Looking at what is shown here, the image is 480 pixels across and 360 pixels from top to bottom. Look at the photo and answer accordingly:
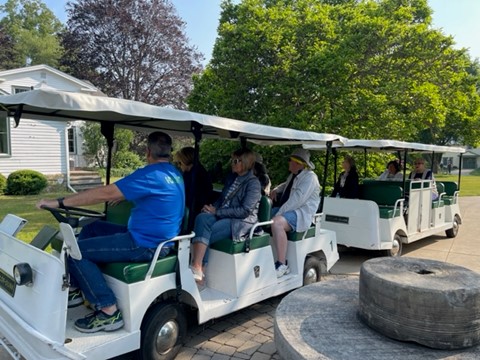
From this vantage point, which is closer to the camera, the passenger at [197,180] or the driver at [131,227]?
the driver at [131,227]

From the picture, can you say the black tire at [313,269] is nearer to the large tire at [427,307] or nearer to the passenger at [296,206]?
the passenger at [296,206]

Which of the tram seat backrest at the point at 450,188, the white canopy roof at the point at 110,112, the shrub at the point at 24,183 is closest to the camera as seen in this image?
the white canopy roof at the point at 110,112

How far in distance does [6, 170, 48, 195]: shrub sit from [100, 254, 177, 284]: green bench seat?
13659 mm

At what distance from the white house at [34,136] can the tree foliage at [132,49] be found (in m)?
11.5

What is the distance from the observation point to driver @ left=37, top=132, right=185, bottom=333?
9.42ft

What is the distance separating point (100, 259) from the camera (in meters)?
3.05

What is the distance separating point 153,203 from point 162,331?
1064 millimetres

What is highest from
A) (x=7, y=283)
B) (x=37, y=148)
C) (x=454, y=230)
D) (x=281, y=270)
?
(x=37, y=148)

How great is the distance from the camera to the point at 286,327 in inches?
114

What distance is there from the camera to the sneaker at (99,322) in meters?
2.80

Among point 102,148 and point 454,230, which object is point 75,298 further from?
point 102,148

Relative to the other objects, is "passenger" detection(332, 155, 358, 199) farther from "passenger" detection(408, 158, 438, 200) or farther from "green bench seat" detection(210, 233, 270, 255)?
"green bench seat" detection(210, 233, 270, 255)

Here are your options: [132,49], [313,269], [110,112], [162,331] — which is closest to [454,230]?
[313,269]

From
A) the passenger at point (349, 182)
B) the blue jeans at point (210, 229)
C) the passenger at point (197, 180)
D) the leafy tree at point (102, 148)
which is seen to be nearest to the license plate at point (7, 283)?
the blue jeans at point (210, 229)
